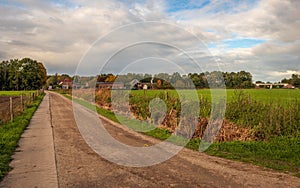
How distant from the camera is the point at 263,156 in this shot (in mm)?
7801

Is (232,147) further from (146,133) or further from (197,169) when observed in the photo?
(146,133)

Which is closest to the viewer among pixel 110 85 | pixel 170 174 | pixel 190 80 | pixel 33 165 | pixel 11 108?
pixel 170 174

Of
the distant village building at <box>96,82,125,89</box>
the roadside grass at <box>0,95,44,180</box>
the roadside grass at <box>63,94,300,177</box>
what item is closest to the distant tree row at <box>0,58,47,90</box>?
the distant village building at <box>96,82,125,89</box>

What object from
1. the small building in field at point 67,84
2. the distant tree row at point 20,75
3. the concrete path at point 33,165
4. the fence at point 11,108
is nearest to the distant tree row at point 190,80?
the concrete path at point 33,165

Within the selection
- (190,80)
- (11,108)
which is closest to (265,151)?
(190,80)

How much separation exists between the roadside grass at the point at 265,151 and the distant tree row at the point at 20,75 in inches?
3754

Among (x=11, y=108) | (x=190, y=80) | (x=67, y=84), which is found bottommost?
(x=11, y=108)

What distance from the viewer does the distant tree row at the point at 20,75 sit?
94125 mm

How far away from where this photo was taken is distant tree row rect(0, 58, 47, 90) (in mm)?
94125

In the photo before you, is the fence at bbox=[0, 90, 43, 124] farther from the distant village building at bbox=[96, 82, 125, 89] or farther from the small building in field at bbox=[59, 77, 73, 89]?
the small building in field at bbox=[59, 77, 73, 89]

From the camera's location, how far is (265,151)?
8258 mm

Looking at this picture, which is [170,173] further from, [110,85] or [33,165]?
[110,85]

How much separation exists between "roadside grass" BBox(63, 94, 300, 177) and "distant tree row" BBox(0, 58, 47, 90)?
9535 centimetres

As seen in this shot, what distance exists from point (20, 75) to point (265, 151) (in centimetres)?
9883
